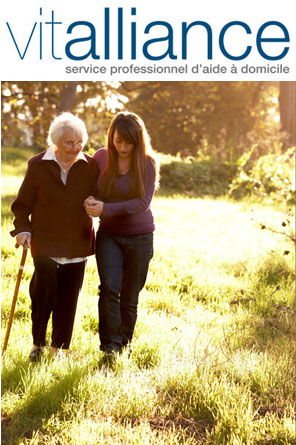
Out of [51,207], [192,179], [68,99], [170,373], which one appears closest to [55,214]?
[51,207]

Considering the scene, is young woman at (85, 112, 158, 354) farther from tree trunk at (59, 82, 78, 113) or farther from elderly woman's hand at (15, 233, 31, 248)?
tree trunk at (59, 82, 78, 113)

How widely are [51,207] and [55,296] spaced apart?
0.71 m

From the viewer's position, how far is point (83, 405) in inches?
147

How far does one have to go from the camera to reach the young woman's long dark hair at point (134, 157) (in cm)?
451

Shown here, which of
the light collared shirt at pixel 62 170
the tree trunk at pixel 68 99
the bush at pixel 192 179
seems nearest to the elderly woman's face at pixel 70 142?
the light collared shirt at pixel 62 170

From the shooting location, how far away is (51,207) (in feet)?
14.7

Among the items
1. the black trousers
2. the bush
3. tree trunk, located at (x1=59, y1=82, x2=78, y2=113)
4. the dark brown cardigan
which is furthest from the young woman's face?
the bush

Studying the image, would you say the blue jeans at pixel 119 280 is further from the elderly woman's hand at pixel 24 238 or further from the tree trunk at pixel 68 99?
the tree trunk at pixel 68 99

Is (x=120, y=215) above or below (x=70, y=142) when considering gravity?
below

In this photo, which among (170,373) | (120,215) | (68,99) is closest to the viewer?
(170,373)

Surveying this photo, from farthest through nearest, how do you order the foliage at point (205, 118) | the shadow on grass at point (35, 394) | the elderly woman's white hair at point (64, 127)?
the foliage at point (205, 118), the elderly woman's white hair at point (64, 127), the shadow on grass at point (35, 394)

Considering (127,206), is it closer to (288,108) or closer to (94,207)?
(94,207)

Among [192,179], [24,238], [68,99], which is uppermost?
[68,99]

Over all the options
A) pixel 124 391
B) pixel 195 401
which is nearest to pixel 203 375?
pixel 195 401
